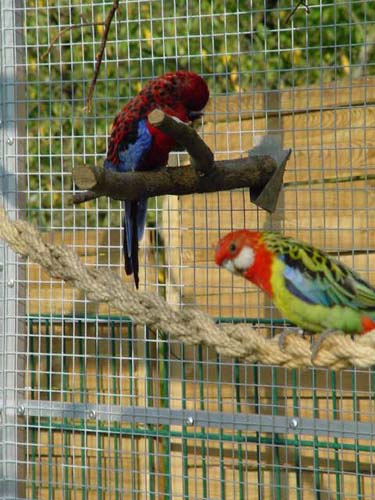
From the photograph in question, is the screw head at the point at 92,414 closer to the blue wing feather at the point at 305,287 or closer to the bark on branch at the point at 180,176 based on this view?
the bark on branch at the point at 180,176

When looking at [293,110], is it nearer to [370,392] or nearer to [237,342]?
[370,392]

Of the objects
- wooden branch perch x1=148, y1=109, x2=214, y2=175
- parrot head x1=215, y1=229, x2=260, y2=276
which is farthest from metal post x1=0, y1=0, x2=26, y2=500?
parrot head x1=215, y1=229, x2=260, y2=276

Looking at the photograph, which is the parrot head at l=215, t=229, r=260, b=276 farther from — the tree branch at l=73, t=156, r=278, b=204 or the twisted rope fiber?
the tree branch at l=73, t=156, r=278, b=204

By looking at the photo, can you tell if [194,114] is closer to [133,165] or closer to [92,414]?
[133,165]

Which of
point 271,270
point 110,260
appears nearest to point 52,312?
point 110,260

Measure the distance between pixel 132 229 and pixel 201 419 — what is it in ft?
1.88

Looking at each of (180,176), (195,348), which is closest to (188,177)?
(180,176)

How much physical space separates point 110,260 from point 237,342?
3.86ft

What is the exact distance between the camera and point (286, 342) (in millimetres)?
1695

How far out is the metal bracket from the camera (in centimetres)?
234

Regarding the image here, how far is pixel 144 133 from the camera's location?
7.49 feet

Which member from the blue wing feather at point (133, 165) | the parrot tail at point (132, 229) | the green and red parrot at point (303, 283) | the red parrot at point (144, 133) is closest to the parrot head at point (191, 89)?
the red parrot at point (144, 133)

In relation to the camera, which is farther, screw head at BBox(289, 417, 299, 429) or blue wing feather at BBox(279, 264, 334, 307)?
screw head at BBox(289, 417, 299, 429)

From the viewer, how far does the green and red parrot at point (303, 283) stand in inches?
72.4
